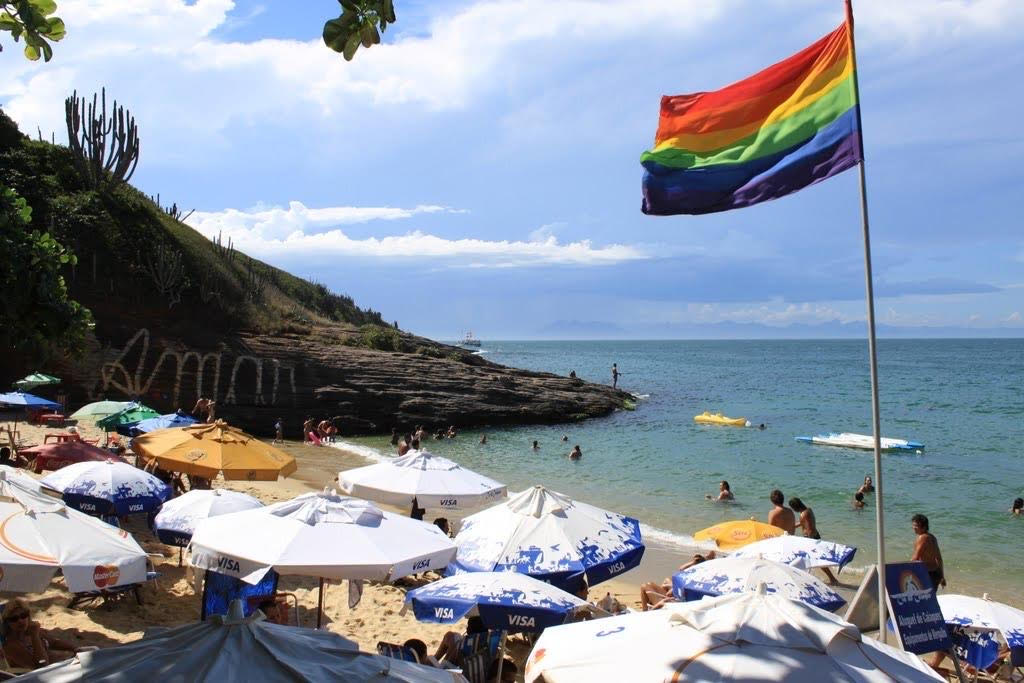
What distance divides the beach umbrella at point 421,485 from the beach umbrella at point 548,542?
85.3 inches

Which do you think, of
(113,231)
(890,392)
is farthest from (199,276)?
(890,392)

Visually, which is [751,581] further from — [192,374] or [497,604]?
[192,374]

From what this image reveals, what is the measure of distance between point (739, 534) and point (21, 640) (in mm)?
8881

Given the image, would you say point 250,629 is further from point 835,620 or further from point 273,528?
point 835,620

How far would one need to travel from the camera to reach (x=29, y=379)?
81.8ft

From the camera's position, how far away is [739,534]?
11758 mm

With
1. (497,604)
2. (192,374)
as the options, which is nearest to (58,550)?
(497,604)

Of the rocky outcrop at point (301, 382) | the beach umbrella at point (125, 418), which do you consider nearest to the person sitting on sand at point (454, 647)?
the beach umbrella at point (125, 418)

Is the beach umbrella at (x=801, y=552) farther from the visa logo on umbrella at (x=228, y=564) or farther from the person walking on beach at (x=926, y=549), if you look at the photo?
the visa logo on umbrella at (x=228, y=564)

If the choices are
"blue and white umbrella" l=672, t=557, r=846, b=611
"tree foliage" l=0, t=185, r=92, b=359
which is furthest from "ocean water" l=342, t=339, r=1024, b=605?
"tree foliage" l=0, t=185, r=92, b=359

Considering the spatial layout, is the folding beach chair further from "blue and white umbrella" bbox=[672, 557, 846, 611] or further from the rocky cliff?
the rocky cliff

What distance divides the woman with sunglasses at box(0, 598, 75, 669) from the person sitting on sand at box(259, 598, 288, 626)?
180 centimetres

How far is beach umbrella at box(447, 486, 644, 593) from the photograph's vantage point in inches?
335

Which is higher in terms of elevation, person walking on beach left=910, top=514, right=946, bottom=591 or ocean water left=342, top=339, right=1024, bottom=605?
person walking on beach left=910, top=514, right=946, bottom=591
